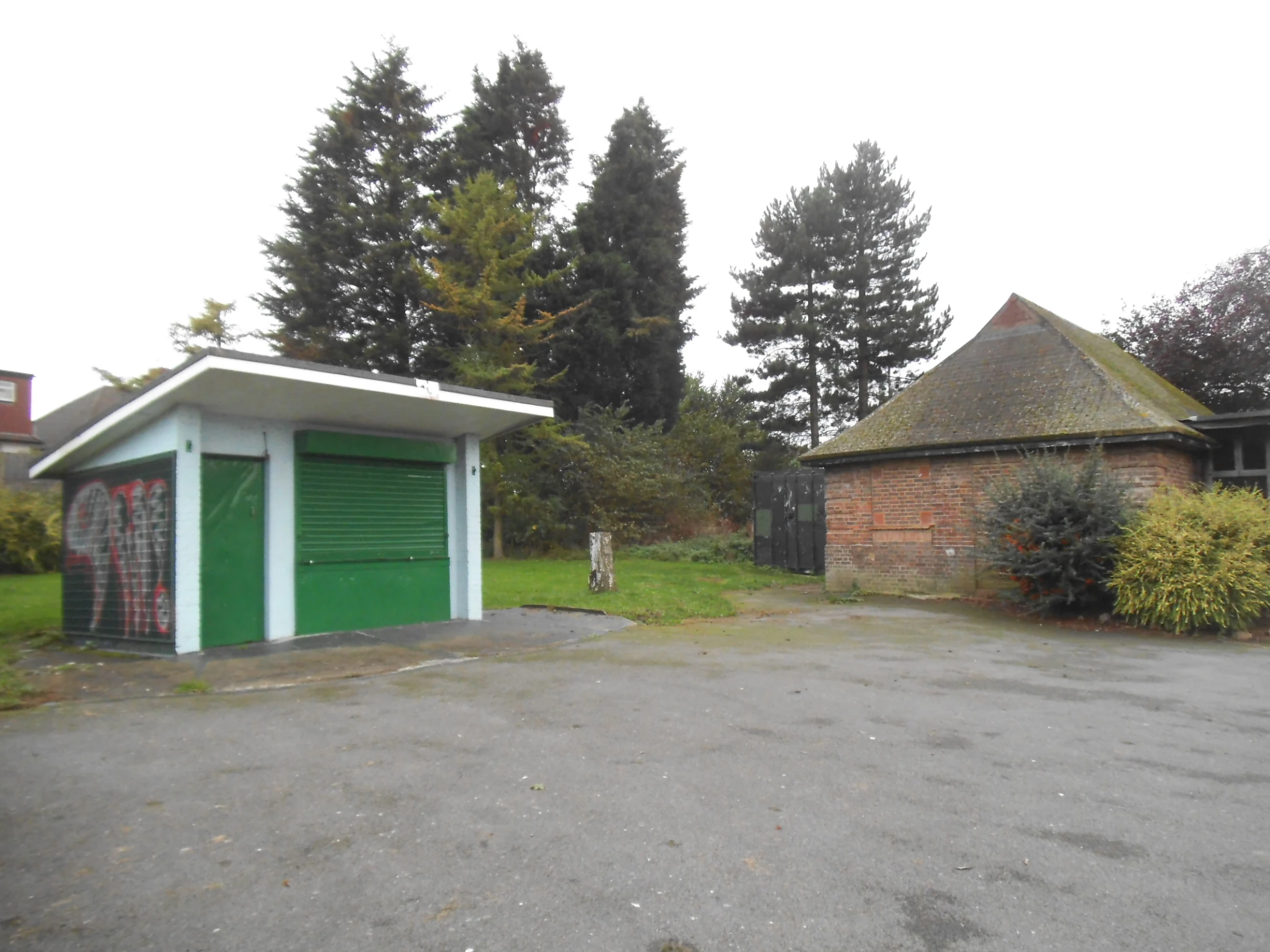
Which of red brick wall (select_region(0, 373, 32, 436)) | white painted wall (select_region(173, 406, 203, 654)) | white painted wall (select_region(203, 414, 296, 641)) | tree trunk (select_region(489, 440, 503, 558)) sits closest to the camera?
white painted wall (select_region(173, 406, 203, 654))

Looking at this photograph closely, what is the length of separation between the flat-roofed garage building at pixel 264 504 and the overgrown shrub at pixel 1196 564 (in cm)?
866

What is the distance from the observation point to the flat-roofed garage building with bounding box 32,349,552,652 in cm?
851

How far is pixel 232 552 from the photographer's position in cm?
916

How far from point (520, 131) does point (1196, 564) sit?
27.8 metres

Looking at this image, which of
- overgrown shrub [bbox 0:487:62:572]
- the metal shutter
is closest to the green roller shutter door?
the metal shutter

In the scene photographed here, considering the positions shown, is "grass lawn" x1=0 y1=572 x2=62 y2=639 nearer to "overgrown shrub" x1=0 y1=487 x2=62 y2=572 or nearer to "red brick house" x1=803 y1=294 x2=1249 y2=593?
"overgrown shrub" x1=0 y1=487 x2=62 y2=572

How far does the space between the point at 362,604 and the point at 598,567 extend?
5.01 metres

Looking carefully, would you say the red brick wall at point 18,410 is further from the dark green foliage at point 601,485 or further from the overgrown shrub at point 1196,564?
the overgrown shrub at point 1196,564

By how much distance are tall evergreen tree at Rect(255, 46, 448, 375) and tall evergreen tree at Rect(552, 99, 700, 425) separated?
221 inches

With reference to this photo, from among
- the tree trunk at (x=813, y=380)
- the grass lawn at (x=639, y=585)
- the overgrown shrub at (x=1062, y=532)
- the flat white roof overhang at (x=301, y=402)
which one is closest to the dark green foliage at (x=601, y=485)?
the grass lawn at (x=639, y=585)

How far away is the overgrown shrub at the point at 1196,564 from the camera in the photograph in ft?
36.2

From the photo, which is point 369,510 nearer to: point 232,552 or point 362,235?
point 232,552

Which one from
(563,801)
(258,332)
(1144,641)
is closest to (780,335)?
(258,332)

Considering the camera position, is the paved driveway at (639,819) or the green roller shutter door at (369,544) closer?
the paved driveway at (639,819)
